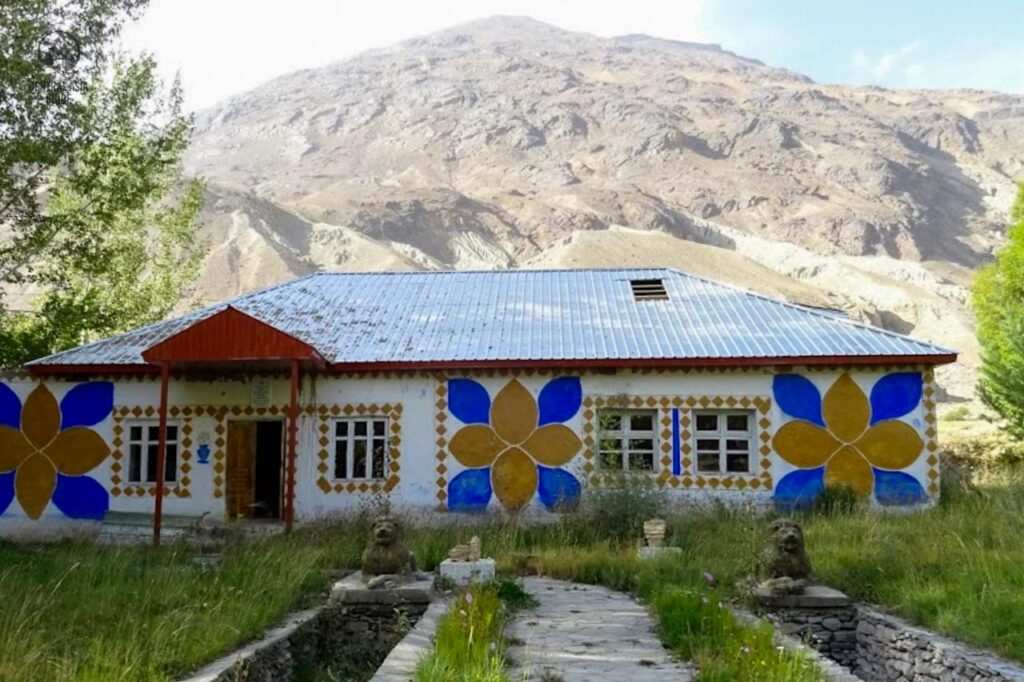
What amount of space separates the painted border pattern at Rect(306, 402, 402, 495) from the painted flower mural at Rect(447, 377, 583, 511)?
1.08 m

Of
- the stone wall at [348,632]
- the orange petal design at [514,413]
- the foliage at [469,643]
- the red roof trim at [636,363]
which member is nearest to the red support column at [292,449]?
the red roof trim at [636,363]

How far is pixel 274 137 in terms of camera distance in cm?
13150

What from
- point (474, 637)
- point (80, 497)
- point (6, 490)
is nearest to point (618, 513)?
point (474, 637)

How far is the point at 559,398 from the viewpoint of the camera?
53.9 feet

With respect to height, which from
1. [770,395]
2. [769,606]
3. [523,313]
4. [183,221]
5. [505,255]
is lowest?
[769,606]

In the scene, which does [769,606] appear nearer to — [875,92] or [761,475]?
[761,475]

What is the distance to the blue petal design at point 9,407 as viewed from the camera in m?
17.1

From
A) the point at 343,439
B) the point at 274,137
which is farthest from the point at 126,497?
the point at 274,137

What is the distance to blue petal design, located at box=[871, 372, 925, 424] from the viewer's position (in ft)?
52.5

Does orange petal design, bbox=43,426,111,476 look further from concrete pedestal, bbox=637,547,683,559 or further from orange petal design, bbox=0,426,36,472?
concrete pedestal, bbox=637,547,683,559

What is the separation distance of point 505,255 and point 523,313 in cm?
6444

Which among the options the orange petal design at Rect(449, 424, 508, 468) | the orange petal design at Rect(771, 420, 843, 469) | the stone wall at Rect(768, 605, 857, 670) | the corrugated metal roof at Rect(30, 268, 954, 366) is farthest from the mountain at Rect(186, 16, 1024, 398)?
the stone wall at Rect(768, 605, 857, 670)

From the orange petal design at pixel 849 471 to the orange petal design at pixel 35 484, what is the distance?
1461 cm

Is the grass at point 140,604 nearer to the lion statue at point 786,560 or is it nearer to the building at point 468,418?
the building at point 468,418
